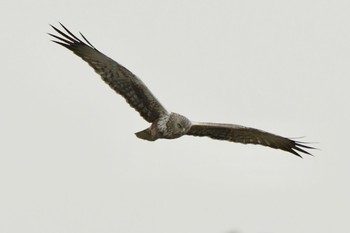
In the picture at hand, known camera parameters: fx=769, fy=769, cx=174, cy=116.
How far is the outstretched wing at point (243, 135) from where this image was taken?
13.7 meters

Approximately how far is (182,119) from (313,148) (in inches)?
110

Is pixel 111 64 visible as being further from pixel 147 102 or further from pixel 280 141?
pixel 280 141

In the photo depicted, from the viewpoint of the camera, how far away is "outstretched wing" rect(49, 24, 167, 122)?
42.2ft

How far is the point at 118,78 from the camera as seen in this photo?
13.1m

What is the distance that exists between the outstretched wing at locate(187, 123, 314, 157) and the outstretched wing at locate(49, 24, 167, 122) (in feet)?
2.89

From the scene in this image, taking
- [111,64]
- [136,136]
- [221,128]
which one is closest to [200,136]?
[221,128]

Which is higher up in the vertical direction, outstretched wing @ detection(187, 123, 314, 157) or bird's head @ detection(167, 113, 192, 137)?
outstretched wing @ detection(187, 123, 314, 157)

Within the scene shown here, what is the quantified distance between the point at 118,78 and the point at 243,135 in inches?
106

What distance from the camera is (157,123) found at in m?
13.2

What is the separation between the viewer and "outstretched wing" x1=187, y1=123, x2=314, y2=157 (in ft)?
45.0

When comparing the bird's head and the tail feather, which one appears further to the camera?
the tail feather

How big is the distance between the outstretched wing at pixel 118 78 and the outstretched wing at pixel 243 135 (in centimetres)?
88

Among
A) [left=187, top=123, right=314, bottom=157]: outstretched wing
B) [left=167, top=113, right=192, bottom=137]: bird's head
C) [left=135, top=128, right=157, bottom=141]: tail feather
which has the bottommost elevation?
[left=135, top=128, right=157, bottom=141]: tail feather

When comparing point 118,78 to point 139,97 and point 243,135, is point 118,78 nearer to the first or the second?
point 139,97
